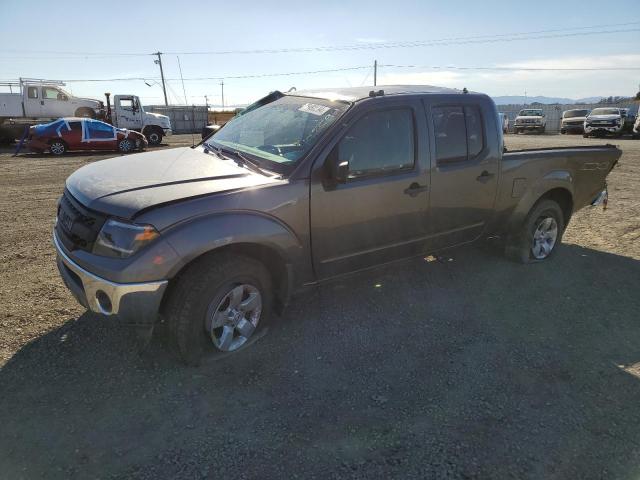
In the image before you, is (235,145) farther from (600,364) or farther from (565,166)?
(565,166)

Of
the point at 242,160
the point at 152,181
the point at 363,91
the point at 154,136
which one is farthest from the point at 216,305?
the point at 154,136

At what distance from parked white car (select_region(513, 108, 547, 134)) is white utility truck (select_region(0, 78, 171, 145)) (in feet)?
78.6

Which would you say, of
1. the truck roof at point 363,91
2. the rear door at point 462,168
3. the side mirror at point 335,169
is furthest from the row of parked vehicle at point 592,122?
the side mirror at point 335,169

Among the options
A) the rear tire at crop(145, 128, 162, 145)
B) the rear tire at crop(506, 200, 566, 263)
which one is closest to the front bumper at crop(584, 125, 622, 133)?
the rear tire at crop(145, 128, 162, 145)

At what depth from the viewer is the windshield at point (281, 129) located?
334cm

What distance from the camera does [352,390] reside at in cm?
288

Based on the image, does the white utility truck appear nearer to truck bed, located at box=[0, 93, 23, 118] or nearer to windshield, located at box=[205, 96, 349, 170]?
truck bed, located at box=[0, 93, 23, 118]

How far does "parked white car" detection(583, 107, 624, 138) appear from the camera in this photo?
82.1ft

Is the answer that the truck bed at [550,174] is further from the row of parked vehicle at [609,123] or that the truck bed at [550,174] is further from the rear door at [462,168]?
the row of parked vehicle at [609,123]

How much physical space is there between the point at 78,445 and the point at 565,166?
5.14m

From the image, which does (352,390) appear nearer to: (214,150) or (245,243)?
(245,243)

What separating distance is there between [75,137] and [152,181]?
15828mm

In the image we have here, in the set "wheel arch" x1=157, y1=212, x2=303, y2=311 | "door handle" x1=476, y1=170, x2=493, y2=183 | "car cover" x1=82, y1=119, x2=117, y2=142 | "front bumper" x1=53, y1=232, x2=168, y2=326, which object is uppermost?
"car cover" x1=82, y1=119, x2=117, y2=142

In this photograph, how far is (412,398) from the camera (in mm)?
2820
